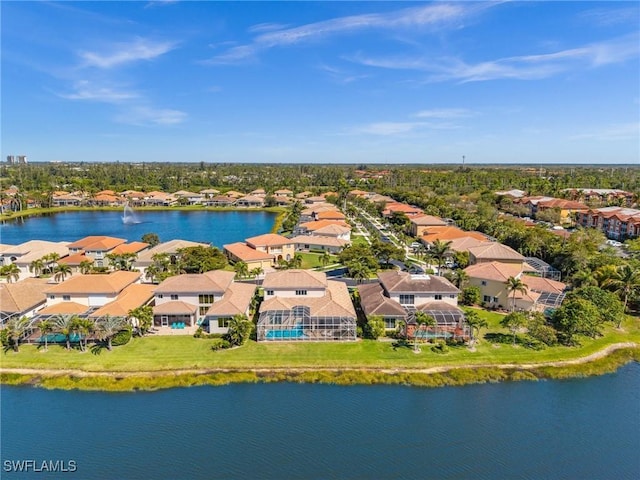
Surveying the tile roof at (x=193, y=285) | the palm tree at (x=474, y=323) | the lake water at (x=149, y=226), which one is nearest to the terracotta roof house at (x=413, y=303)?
the palm tree at (x=474, y=323)

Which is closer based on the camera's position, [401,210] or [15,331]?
[15,331]

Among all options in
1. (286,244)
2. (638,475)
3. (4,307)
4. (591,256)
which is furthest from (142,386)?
(591,256)

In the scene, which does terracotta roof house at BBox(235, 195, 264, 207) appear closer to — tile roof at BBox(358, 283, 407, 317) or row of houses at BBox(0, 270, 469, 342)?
row of houses at BBox(0, 270, 469, 342)

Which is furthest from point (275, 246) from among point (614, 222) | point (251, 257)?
point (614, 222)

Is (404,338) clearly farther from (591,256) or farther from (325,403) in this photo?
(591,256)

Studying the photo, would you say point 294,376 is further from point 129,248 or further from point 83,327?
point 129,248

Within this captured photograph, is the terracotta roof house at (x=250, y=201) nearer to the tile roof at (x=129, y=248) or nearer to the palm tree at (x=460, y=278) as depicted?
the tile roof at (x=129, y=248)

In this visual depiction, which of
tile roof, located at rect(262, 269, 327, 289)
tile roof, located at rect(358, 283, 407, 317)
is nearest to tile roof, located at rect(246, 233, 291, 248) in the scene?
tile roof, located at rect(262, 269, 327, 289)

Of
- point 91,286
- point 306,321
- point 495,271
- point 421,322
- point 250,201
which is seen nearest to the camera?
point 421,322
